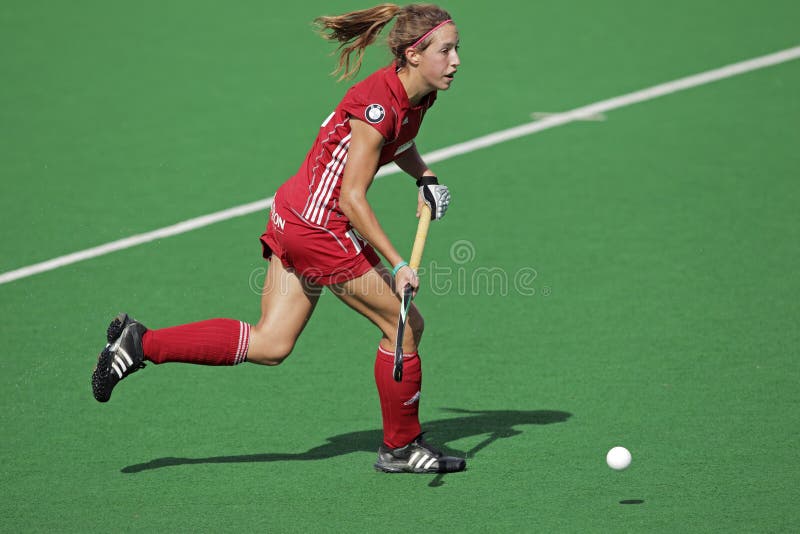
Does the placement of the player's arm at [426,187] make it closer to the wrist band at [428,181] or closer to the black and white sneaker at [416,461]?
the wrist band at [428,181]

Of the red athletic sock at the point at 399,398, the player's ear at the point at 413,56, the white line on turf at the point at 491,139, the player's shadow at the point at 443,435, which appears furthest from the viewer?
the white line on turf at the point at 491,139

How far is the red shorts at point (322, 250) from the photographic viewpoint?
15.8 feet

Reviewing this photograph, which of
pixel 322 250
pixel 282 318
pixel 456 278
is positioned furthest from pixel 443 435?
pixel 456 278

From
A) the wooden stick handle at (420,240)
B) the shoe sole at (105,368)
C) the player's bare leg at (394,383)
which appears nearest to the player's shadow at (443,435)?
the player's bare leg at (394,383)

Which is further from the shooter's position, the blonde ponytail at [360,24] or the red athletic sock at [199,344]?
the red athletic sock at [199,344]

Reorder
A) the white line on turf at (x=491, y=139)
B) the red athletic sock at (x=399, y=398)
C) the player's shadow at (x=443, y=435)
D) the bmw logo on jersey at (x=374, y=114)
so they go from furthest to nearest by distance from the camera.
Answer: the white line on turf at (x=491, y=139) < the player's shadow at (x=443, y=435) < the red athletic sock at (x=399, y=398) < the bmw logo on jersey at (x=374, y=114)

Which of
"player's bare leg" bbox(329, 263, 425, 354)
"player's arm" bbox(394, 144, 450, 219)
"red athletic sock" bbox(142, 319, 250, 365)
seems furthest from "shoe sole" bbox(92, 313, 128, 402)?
"player's arm" bbox(394, 144, 450, 219)

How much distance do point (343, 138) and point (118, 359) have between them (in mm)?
1305

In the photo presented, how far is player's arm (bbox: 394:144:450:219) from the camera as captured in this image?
196 inches

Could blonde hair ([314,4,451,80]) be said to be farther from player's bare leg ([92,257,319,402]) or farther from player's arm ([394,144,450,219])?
player's bare leg ([92,257,319,402])

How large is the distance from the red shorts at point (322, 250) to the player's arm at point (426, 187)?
0.33 metres

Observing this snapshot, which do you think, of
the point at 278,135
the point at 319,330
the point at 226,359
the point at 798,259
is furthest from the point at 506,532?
the point at 278,135

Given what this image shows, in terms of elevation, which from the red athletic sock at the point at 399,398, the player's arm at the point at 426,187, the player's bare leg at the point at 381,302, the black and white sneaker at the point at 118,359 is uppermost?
the player's arm at the point at 426,187

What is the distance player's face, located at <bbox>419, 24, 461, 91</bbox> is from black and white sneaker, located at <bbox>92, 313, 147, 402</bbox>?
1610mm
